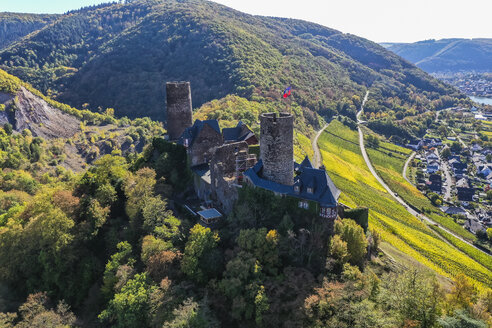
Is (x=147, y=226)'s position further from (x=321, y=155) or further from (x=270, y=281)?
(x=321, y=155)

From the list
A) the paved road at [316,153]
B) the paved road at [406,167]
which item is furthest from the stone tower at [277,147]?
the paved road at [406,167]

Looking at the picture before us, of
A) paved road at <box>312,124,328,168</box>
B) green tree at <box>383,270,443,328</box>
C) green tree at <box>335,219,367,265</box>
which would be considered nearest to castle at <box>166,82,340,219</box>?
green tree at <box>335,219,367,265</box>

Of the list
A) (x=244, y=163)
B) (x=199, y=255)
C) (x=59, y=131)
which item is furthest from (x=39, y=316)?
(x=59, y=131)

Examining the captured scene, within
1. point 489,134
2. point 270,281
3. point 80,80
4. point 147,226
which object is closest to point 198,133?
point 147,226

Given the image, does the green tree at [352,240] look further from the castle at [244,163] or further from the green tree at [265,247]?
the green tree at [265,247]

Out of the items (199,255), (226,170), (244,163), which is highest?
(244,163)

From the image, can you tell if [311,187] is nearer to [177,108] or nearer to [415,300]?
[415,300]

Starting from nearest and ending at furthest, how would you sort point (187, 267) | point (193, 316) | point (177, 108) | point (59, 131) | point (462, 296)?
1. point (462, 296)
2. point (193, 316)
3. point (187, 267)
4. point (177, 108)
5. point (59, 131)
